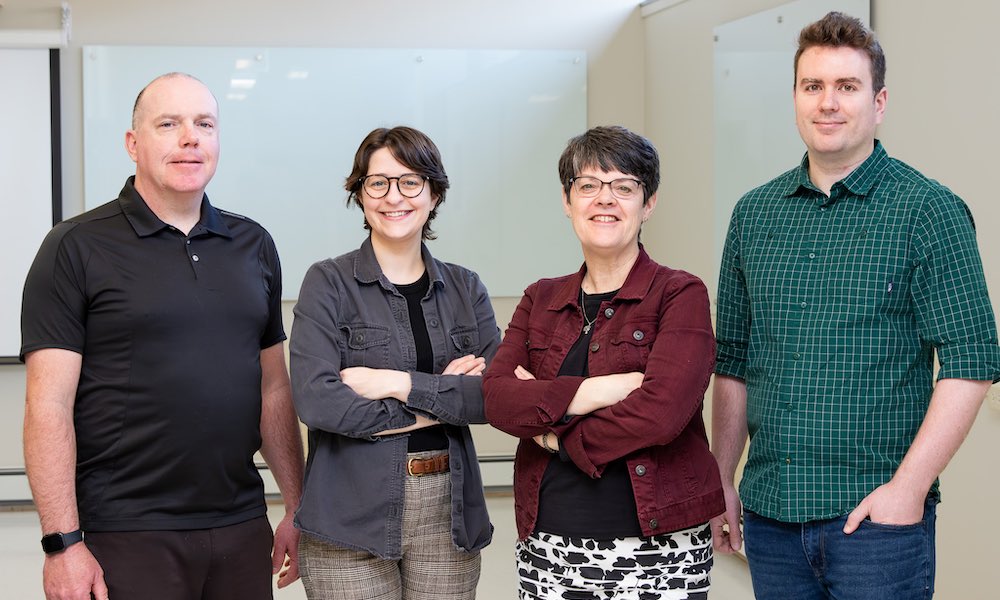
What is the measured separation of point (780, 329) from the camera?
198 cm

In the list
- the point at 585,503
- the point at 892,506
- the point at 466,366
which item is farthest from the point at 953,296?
the point at 466,366

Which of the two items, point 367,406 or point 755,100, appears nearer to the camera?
point 367,406

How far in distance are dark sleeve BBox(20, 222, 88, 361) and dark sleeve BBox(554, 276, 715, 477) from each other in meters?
0.99

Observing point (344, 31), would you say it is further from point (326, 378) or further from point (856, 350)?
point (856, 350)

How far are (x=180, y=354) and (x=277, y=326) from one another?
31 centimetres

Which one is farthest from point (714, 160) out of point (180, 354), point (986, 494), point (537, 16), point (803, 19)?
point (180, 354)

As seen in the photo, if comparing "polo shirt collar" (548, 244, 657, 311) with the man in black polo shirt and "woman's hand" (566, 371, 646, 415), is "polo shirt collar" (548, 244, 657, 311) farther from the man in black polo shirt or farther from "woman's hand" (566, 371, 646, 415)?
the man in black polo shirt

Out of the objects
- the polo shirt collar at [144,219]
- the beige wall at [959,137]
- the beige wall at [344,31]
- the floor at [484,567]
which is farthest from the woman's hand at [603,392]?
the beige wall at [344,31]

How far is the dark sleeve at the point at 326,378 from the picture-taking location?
2117 millimetres

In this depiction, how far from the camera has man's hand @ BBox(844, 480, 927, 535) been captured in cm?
181

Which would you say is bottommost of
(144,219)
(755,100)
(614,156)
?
(144,219)

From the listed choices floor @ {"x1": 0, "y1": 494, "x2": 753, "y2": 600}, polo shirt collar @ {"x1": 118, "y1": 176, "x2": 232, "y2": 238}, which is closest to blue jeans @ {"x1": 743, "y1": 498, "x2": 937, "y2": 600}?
polo shirt collar @ {"x1": 118, "y1": 176, "x2": 232, "y2": 238}

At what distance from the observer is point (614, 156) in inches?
79.4

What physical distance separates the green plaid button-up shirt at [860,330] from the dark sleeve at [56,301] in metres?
1.37
